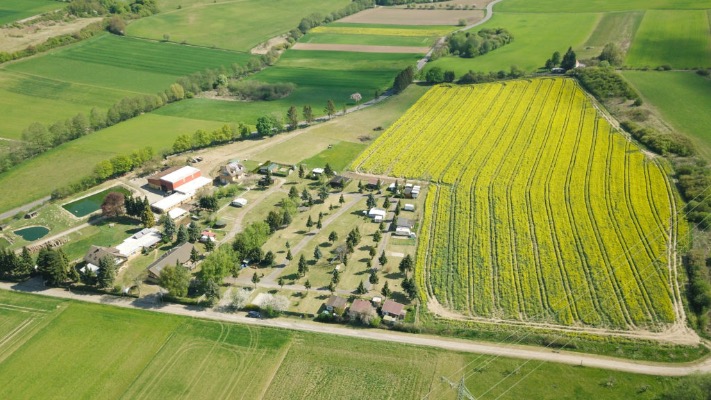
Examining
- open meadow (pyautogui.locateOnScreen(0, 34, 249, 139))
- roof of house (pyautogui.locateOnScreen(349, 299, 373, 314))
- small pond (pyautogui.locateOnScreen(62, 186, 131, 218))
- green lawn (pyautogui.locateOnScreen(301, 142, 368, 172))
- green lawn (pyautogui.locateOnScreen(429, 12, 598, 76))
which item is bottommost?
roof of house (pyautogui.locateOnScreen(349, 299, 373, 314))

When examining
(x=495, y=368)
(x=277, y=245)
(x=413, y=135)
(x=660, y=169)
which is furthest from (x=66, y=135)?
(x=660, y=169)

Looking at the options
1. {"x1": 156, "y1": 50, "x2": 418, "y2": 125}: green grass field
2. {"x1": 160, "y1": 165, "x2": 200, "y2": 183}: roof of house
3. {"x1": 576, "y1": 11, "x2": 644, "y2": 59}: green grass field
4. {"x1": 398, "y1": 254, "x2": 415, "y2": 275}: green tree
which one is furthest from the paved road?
{"x1": 576, "y1": 11, "x2": 644, "y2": 59}: green grass field

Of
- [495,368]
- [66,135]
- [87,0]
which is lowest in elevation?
[495,368]

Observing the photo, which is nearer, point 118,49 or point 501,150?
point 501,150

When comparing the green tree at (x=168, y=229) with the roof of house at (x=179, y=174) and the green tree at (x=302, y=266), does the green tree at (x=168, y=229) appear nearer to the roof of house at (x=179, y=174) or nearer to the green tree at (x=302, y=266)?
the roof of house at (x=179, y=174)

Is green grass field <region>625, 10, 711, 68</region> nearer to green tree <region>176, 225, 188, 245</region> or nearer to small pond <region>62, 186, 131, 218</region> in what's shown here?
green tree <region>176, 225, 188, 245</region>

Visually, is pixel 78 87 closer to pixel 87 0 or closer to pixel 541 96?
pixel 87 0

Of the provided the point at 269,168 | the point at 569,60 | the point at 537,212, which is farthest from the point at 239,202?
the point at 569,60

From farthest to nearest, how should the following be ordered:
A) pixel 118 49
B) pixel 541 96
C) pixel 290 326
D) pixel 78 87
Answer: pixel 118 49 → pixel 78 87 → pixel 541 96 → pixel 290 326
